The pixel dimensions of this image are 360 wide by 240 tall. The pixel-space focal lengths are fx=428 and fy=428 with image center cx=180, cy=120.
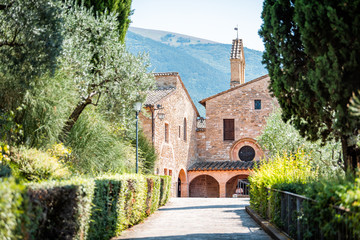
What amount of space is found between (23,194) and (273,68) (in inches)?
244

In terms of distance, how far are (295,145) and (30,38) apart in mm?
12385

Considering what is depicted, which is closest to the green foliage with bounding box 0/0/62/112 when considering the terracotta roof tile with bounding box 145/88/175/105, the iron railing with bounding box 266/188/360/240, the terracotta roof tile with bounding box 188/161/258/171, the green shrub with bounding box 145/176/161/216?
the green shrub with bounding box 145/176/161/216

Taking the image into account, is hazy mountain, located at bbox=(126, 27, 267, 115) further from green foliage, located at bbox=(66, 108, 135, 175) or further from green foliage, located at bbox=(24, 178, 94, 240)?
green foliage, located at bbox=(24, 178, 94, 240)

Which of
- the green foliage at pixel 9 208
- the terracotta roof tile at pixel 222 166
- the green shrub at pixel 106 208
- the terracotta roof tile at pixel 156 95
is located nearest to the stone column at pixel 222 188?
the terracotta roof tile at pixel 222 166

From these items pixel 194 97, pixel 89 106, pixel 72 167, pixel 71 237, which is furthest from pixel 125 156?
pixel 194 97

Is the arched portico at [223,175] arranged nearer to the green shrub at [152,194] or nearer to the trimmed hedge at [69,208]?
the green shrub at [152,194]

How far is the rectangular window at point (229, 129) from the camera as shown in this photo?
2892cm

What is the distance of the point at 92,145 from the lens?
1157 cm

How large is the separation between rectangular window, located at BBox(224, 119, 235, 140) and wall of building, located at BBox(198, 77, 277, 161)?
0.74ft

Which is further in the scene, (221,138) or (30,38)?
(221,138)

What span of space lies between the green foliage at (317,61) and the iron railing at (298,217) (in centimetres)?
122

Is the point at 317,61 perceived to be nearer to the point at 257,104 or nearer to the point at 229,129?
the point at 257,104

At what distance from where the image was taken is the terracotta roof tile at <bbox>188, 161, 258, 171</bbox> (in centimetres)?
2647

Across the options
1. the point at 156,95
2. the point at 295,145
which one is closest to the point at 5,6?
the point at 295,145
